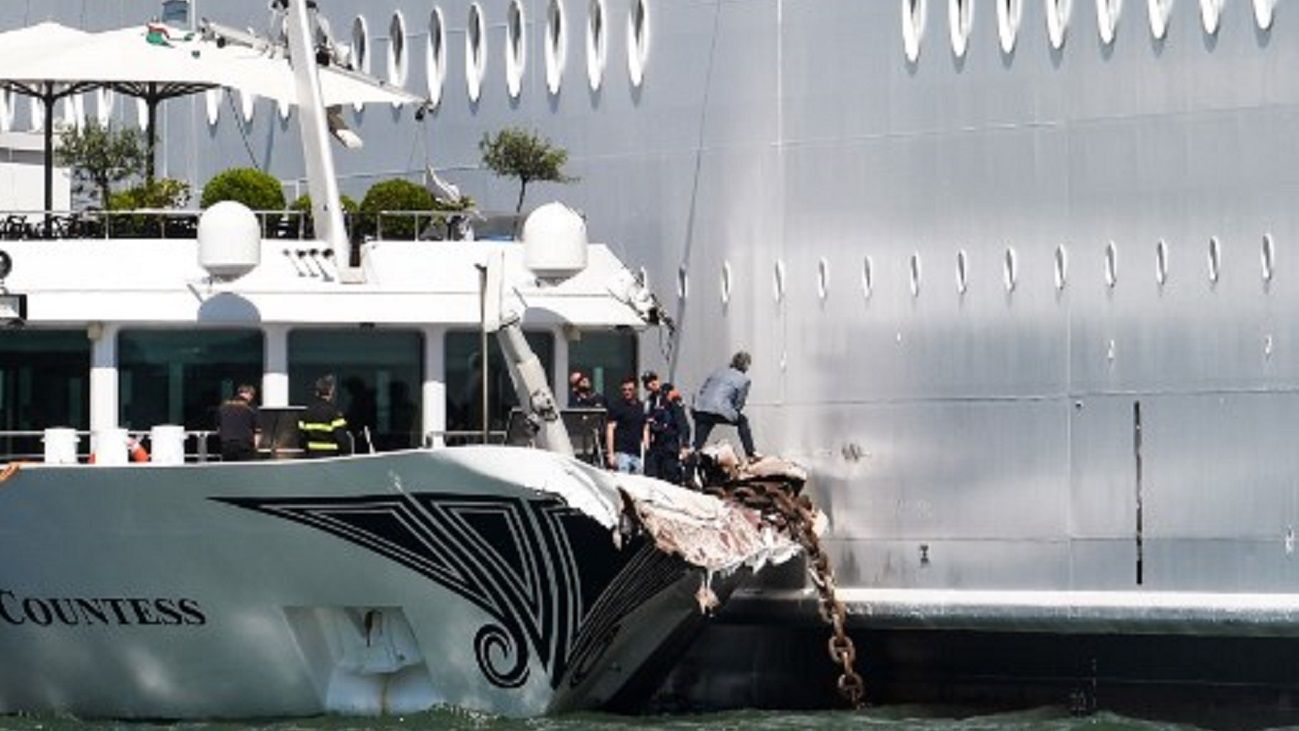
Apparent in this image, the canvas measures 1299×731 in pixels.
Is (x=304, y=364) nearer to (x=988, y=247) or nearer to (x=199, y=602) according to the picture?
(x=199, y=602)

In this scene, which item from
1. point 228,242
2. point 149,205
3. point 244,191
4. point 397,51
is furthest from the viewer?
point 397,51

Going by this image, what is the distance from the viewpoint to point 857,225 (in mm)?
25328

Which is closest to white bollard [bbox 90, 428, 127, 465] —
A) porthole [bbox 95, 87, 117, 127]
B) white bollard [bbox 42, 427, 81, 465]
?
white bollard [bbox 42, 427, 81, 465]

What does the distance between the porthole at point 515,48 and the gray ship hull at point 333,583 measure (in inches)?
243

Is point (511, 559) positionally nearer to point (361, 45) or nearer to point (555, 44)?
point (555, 44)

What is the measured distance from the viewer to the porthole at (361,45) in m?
29.8

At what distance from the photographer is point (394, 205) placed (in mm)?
26984

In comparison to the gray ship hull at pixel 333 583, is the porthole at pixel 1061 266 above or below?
above

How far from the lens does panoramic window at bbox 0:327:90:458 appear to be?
24.8m

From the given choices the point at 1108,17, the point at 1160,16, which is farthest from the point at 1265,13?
the point at 1108,17

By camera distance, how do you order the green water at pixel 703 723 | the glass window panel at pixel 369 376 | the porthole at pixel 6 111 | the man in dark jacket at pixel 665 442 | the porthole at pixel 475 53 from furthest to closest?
1. the porthole at pixel 6 111
2. the porthole at pixel 475 53
3. the man in dark jacket at pixel 665 442
4. the glass window panel at pixel 369 376
5. the green water at pixel 703 723

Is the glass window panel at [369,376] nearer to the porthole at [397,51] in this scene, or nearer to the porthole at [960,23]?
the porthole at [960,23]

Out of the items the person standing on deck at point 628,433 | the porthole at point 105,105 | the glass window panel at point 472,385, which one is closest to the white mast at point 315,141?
the glass window panel at point 472,385

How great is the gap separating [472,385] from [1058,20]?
4639 mm
